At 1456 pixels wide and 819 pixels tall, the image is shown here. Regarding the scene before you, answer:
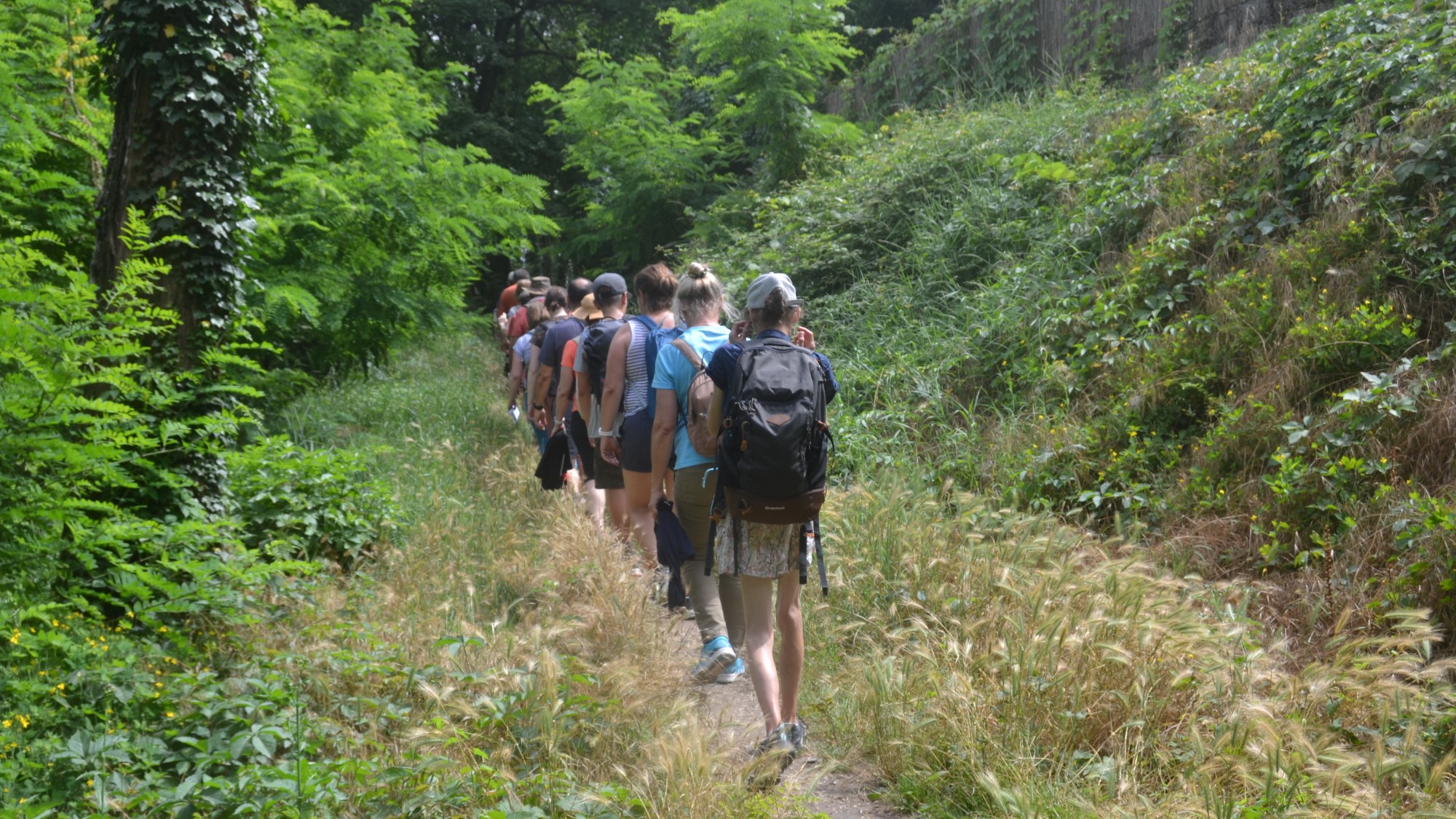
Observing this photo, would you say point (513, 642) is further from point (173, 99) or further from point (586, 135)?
point (586, 135)

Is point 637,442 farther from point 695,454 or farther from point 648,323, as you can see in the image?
point 695,454

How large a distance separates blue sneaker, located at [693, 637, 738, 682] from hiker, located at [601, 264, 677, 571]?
3.09 feet

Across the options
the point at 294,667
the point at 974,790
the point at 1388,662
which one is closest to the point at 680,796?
the point at 974,790

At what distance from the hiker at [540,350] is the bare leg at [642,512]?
1600mm

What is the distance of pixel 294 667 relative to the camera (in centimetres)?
469

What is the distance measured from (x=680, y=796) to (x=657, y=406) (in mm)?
2239

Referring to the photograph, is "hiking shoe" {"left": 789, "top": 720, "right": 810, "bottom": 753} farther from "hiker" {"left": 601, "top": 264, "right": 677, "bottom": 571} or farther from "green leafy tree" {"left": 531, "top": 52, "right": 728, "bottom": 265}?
"green leafy tree" {"left": 531, "top": 52, "right": 728, "bottom": 265}

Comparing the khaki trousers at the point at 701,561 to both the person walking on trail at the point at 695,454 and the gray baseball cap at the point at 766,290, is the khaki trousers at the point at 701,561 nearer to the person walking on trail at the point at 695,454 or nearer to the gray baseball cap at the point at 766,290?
the person walking on trail at the point at 695,454

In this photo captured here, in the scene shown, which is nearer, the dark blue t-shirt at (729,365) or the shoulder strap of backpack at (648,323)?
the dark blue t-shirt at (729,365)

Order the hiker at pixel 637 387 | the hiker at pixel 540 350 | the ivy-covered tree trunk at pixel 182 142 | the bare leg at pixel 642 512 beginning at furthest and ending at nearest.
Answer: the hiker at pixel 540 350 → the bare leg at pixel 642 512 → the ivy-covered tree trunk at pixel 182 142 → the hiker at pixel 637 387

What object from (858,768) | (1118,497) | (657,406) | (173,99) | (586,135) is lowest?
(858,768)

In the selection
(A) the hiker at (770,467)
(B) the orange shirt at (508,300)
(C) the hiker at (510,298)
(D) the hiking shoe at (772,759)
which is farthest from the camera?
(B) the orange shirt at (508,300)

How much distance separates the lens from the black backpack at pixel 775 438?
383 cm

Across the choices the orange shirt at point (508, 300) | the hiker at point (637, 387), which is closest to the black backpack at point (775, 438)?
the hiker at point (637, 387)
